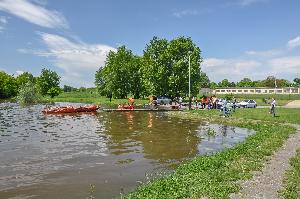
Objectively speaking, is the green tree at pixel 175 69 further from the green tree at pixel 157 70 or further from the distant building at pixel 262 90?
the distant building at pixel 262 90

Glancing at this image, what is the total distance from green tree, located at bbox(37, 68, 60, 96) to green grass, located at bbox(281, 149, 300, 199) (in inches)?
6043

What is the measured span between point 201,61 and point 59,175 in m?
72.7

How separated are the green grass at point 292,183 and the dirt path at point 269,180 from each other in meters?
0.25

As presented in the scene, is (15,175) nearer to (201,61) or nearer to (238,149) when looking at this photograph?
(238,149)

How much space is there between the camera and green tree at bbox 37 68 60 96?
162 meters

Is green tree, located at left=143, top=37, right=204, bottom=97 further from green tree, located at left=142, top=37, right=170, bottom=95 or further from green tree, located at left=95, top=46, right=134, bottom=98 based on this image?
green tree, located at left=95, top=46, right=134, bottom=98

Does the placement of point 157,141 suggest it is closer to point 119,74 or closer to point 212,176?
point 212,176

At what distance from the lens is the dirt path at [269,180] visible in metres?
13.1

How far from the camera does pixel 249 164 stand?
17.7 m

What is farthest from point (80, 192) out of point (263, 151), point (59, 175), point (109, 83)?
point (109, 83)

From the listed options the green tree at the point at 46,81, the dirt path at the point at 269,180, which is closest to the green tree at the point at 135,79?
the green tree at the point at 46,81

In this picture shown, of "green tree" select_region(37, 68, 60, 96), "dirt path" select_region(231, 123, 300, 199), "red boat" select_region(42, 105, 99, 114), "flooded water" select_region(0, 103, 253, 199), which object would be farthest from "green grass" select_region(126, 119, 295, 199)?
"green tree" select_region(37, 68, 60, 96)

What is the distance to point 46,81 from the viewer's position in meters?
163

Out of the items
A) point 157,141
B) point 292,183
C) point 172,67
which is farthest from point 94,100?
point 292,183
